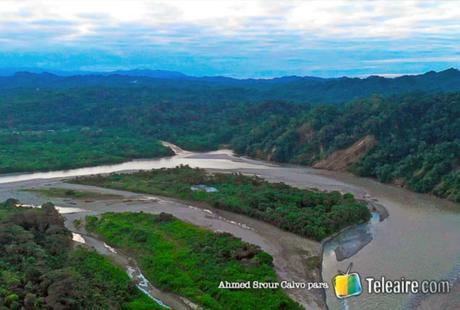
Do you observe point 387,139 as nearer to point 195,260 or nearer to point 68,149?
point 195,260

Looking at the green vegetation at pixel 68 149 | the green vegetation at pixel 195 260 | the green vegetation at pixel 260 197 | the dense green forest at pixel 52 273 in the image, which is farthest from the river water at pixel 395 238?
the dense green forest at pixel 52 273

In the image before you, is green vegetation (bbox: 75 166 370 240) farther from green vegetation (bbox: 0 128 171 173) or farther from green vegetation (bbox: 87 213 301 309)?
green vegetation (bbox: 0 128 171 173)

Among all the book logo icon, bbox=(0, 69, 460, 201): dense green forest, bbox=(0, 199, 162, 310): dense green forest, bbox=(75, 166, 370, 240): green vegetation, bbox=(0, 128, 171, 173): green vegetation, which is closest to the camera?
bbox=(0, 199, 162, 310): dense green forest

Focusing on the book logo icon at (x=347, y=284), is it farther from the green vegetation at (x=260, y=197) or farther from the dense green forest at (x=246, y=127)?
the dense green forest at (x=246, y=127)

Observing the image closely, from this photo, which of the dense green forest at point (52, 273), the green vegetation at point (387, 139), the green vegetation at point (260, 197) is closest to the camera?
the dense green forest at point (52, 273)

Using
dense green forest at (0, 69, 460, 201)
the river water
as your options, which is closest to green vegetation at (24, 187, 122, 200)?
the river water

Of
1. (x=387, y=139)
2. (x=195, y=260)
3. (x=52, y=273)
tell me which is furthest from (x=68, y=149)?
(x=52, y=273)
